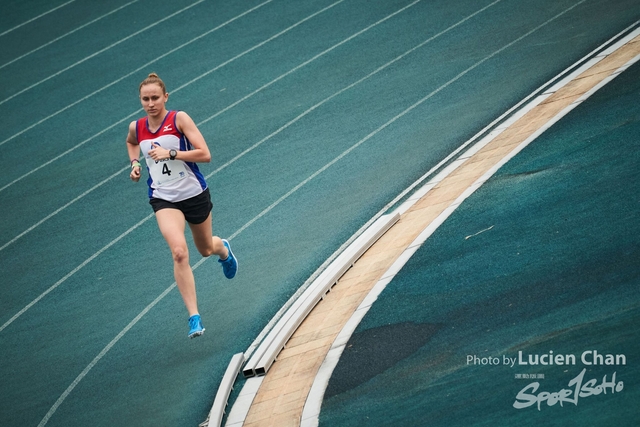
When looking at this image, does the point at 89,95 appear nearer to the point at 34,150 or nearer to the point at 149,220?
the point at 34,150

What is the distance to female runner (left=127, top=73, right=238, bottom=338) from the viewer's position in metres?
5.96

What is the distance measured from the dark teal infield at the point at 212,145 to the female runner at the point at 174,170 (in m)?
0.86

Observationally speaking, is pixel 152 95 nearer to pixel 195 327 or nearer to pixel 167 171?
pixel 167 171

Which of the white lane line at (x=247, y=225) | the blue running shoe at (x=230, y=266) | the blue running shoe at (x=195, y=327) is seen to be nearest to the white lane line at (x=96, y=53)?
the white lane line at (x=247, y=225)

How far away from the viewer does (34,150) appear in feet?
37.5

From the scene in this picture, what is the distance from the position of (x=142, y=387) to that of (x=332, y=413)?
5.42 ft

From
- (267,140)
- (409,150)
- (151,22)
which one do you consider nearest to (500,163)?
(409,150)

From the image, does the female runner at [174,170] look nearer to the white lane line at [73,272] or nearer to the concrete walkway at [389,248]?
the concrete walkway at [389,248]

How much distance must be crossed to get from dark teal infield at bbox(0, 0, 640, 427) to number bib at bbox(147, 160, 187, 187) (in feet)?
4.22

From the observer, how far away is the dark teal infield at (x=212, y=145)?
22.1 feet

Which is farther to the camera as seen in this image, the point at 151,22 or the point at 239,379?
the point at 151,22

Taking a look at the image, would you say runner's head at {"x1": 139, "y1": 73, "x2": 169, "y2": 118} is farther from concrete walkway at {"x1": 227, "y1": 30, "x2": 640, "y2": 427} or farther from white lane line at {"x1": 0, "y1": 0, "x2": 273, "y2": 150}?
white lane line at {"x1": 0, "y1": 0, "x2": 273, "y2": 150}

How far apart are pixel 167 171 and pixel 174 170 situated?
0.16ft

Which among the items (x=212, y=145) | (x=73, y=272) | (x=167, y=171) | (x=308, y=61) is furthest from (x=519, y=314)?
(x=308, y=61)
